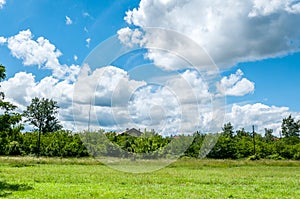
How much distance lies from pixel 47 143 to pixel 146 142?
21.0 m

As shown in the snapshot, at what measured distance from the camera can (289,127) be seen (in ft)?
363

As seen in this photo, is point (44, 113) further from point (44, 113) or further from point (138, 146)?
point (138, 146)

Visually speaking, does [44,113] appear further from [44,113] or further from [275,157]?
[275,157]

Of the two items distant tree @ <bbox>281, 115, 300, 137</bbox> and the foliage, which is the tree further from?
distant tree @ <bbox>281, 115, 300, 137</bbox>

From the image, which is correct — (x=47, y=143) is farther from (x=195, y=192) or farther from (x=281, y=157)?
(x=195, y=192)

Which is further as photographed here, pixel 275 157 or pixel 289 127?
pixel 289 127

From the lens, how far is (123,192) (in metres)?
16.4

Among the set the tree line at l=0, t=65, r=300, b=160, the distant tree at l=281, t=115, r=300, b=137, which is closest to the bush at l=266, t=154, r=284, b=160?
the tree line at l=0, t=65, r=300, b=160

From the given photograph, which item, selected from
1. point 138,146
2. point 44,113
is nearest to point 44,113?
point 44,113

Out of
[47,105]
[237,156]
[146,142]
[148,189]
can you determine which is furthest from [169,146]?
[47,105]

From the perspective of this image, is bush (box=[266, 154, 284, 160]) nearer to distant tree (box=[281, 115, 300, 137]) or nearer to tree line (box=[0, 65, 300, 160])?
tree line (box=[0, 65, 300, 160])

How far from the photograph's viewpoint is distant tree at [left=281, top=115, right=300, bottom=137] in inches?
4282

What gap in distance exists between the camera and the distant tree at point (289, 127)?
108762 millimetres

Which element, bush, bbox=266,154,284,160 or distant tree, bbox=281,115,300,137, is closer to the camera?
bush, bbox=266,154,284,160
